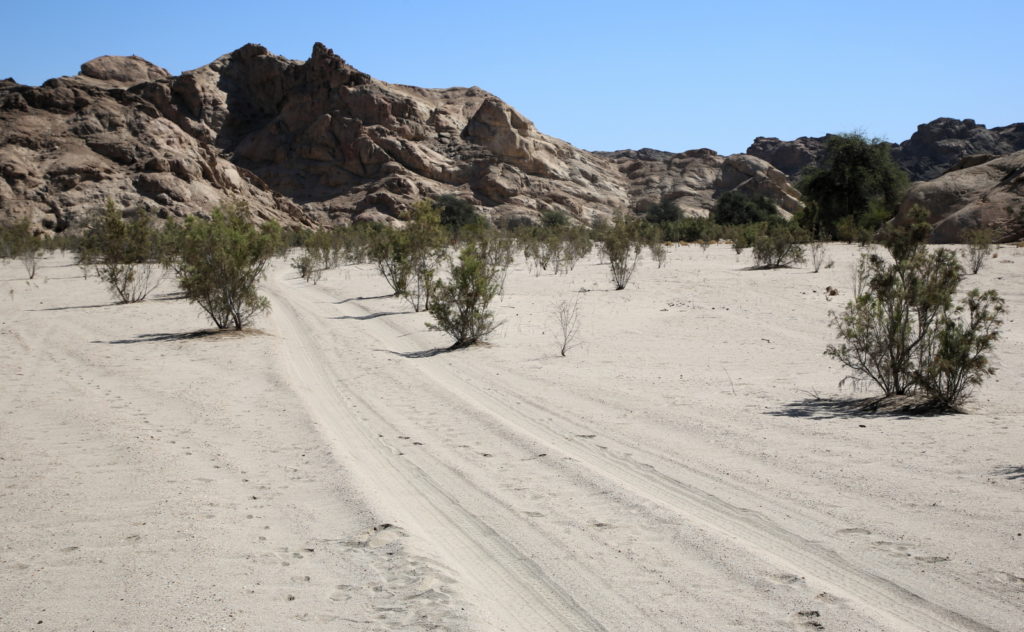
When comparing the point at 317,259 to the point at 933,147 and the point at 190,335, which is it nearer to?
the point at 190,335

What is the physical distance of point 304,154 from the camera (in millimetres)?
82125

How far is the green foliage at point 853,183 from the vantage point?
3831cm

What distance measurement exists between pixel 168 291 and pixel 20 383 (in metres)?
14.2

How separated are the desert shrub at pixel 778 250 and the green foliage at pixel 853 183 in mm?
15254

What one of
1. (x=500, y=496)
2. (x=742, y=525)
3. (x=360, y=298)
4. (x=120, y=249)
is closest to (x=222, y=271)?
(x=360, y=298)

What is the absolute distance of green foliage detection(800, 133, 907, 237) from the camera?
38312mm

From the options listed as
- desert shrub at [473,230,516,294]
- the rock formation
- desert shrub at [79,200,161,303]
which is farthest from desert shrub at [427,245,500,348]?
the rock formation

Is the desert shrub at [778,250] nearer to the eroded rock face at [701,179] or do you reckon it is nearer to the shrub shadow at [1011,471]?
the shrub shadow at [1011,471]

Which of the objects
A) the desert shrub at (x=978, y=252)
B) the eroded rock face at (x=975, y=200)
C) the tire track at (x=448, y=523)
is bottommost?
the tire track at (x=448, y=523)

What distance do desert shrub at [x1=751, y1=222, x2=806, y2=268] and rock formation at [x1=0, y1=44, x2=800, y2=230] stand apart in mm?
48881

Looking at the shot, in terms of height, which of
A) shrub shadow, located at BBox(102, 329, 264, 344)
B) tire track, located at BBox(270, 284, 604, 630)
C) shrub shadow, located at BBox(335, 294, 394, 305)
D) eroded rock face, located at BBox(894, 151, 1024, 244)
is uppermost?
eroded rock face, located at BBox(894, 151, 1024, 244)

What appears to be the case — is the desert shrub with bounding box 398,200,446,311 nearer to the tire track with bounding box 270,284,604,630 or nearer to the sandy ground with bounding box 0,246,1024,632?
the sandy ground with bounding box 0,246,1024,632

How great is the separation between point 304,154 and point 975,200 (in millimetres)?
67071

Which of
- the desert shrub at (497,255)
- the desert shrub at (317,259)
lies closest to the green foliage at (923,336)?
the desert shrub at (497,255)
